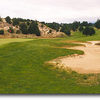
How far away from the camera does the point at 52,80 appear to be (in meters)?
14.0

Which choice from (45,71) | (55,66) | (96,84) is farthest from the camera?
(55,66)

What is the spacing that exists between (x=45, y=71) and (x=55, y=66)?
7.84 feet

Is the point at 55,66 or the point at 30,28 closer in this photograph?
the point at 55,66

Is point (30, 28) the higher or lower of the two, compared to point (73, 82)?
higher

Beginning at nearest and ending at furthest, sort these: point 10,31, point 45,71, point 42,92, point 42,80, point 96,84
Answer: point 42,92 → point 96,84 → point 42,80 → point 45,71 → point 10,31

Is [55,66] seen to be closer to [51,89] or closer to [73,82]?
[73,82]

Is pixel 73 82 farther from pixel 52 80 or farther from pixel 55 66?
pixel 55 66

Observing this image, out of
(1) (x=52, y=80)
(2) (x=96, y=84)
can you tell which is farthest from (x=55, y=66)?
(2) (x=96, y=84)

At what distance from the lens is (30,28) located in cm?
11938

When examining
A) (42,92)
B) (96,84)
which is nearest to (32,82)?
(42,92)

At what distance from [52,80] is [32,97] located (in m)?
4.24

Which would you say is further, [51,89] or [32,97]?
[51,89]

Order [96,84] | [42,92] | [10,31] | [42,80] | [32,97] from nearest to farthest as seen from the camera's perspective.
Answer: [32,97]
[42,92]
[96,84]
[42,80]
[10,31]

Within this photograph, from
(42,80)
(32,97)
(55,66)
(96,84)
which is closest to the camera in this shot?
(32,97)
